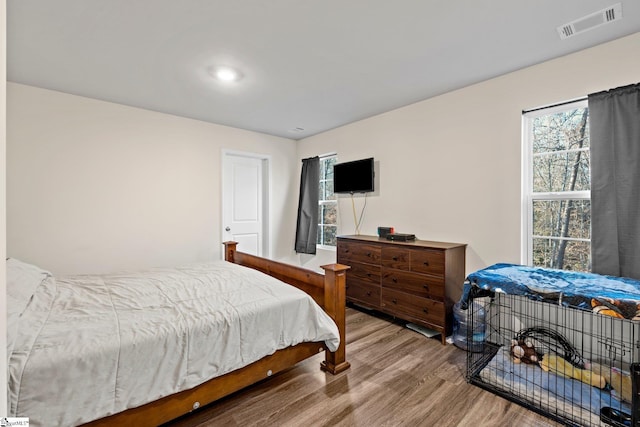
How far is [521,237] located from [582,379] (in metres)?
1.10

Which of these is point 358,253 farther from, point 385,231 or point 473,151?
point 473,151

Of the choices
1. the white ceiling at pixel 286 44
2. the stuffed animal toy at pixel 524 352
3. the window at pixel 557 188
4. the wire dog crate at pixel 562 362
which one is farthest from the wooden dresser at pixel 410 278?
the white ceiling at pixel 286 44

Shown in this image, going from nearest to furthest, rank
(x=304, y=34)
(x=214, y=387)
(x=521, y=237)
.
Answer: (x=214, y=387) → (x=304, y=34) → (x=521, y=237)

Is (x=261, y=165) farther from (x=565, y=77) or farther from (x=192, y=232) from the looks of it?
(x=565, y=77)

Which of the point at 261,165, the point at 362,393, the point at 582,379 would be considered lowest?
the point at 362,393

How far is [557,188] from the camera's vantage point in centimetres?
250

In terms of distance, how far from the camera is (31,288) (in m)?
1.96

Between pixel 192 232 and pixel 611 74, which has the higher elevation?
pixel 611 74

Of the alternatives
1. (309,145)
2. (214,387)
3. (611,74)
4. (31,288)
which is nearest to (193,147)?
(309,145)

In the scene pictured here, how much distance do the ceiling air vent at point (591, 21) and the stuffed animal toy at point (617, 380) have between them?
222 centimetres

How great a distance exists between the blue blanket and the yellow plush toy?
0.57 m

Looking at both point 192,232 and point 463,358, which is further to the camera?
point 192,232

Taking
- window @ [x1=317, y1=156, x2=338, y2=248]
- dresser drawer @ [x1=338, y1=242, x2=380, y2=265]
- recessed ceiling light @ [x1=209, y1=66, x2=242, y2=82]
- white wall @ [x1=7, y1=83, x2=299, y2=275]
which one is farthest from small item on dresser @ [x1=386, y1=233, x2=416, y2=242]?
white wall @ [x1=7, y1=83, x2=299, y2=275]

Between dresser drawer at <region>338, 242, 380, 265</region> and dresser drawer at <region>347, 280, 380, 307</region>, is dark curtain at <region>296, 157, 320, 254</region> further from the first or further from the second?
dresser drawer at <region>347, 280, 380, 307</region>
